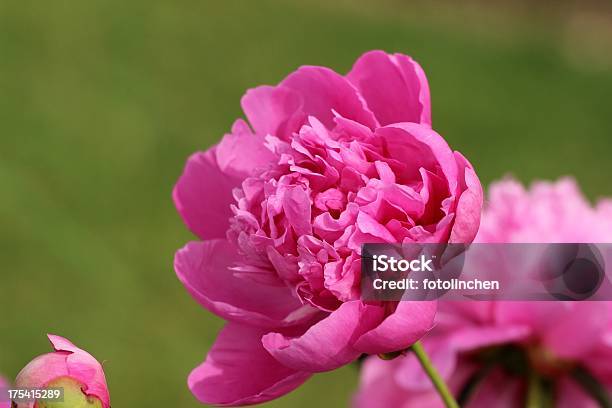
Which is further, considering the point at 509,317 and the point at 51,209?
the point at 51,209

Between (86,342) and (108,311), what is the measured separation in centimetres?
19

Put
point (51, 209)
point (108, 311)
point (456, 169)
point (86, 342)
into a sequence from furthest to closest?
point (51, 209) < point (108, 311) < point (86, 342) < point (456, 169)

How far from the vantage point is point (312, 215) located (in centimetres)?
47

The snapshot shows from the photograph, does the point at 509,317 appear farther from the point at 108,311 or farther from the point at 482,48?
the point at 482,48

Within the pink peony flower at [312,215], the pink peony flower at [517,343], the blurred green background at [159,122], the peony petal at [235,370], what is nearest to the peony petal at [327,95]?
the pink peony flower at [312,215]

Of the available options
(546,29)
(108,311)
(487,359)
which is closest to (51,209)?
(108,311)

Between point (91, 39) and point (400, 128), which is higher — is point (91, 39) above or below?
below

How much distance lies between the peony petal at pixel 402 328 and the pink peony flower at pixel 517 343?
284 mm

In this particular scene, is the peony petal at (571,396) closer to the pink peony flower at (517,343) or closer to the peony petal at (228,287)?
the pink peony flower at (517,343)

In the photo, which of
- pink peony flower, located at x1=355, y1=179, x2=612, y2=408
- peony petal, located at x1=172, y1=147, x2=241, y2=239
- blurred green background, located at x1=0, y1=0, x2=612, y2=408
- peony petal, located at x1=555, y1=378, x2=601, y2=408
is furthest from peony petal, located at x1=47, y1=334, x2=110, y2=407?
blurred green background, located at x1=0, y1=0, x2=612, y2=408

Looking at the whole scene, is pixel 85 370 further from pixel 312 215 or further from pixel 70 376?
pixel 312 215

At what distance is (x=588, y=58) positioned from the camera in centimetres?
590
